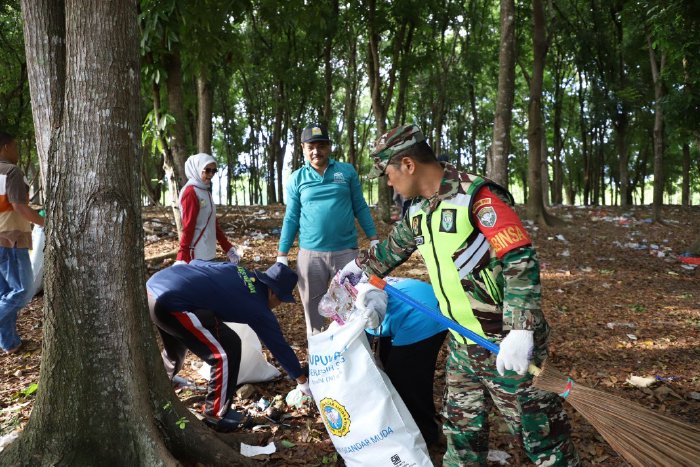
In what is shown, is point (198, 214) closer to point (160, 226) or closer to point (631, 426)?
point (631, 426)

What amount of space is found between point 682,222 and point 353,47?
12.2m

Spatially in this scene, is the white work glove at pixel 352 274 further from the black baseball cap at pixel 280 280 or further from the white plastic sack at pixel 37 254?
the white plastic sack at pixel 37 254

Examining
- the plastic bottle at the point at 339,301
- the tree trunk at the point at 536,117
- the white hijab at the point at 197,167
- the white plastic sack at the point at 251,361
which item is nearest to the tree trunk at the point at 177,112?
the white hijab at the point at 197,167

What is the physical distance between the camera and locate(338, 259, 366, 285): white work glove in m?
2.90

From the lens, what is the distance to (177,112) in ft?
20.6

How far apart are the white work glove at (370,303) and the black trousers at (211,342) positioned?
106cm

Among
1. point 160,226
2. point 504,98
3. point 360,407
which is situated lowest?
point 360,407

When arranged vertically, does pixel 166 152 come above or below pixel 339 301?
above

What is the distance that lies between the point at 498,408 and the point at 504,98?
6.74 m

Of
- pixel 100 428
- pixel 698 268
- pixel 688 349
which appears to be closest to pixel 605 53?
pixel 698 268

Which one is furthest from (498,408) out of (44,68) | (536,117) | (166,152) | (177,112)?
(536,117)

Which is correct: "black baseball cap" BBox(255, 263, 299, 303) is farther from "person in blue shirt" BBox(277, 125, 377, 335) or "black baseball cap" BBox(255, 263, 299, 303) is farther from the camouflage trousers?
the camouflage trousers

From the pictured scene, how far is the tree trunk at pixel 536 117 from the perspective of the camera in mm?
10383

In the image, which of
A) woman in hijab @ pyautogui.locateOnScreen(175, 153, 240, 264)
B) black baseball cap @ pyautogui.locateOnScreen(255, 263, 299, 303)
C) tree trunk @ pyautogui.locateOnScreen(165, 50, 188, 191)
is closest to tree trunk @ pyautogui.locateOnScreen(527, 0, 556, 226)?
tree trunk @ pyautogui.locateOnScreen(165, 50, 188, 191)
